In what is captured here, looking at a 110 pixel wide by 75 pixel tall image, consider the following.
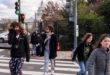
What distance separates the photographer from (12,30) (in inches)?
412

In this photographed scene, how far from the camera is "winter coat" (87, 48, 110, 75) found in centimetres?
750

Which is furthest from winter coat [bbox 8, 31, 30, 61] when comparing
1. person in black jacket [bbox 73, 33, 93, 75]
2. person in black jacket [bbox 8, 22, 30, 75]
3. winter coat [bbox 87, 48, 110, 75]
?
winter coat [bbox 87, 48, 110, 75]

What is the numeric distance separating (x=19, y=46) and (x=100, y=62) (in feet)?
10.9

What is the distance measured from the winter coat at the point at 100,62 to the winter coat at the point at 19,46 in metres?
3.17

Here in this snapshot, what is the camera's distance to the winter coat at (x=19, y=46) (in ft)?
34.2

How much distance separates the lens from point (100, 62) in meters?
7.52

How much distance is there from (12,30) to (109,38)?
11.9 feet

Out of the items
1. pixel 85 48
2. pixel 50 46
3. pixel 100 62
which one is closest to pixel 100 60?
pixel 100 62

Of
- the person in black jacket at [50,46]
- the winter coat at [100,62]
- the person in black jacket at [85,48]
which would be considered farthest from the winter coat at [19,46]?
the person in black jacket at [50,46]

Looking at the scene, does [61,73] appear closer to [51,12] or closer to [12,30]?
[12,30]

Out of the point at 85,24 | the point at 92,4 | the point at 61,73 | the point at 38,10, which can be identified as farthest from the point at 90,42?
the point at 38,10

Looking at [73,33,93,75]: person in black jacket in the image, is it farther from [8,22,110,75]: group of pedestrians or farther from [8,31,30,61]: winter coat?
[8,31,30,61]: winter coat

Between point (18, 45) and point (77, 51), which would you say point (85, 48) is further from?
point (18, 45)

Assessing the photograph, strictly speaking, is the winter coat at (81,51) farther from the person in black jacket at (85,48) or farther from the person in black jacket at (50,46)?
the person in black jacket at (50,46)
